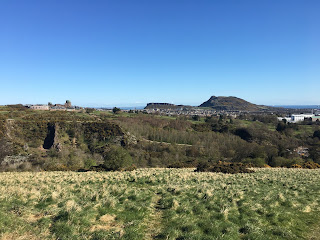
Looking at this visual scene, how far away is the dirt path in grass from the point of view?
242 inches

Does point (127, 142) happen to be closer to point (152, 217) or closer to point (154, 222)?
point (152, 217)

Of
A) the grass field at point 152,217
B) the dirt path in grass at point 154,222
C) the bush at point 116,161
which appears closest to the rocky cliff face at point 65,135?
the bush at point 116,161

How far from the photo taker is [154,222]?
7090 millimetres

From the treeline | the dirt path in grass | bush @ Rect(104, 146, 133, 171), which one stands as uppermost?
the dirt path in grass

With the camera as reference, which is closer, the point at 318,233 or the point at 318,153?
the point at 318,233

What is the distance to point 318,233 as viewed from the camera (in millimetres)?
6812

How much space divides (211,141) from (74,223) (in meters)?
88.2

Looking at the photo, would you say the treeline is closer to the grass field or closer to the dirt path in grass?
the grass field

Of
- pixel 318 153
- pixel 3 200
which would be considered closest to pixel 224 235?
pixel 3 200

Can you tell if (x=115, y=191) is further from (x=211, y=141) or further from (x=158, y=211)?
(x=211, y=141)

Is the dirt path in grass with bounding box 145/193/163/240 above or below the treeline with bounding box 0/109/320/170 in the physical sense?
above

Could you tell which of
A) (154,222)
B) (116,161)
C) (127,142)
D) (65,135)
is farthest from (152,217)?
(65,135)

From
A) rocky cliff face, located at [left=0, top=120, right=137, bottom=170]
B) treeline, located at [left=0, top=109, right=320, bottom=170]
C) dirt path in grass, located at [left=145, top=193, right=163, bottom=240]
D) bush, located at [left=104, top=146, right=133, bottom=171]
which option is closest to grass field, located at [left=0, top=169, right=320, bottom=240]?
dirt path in grass, located at [left=145, top=193, right=163, bottom=240]

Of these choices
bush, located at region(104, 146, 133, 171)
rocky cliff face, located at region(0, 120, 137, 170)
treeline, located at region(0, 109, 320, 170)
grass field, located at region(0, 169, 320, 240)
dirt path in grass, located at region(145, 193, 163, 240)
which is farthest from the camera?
rocky cliff face, located at region(0, 120, 137, 170)
